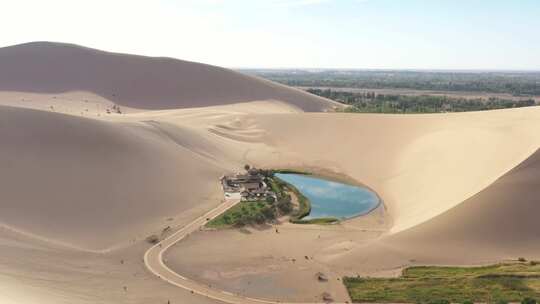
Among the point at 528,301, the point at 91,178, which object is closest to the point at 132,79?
the point at 91,178

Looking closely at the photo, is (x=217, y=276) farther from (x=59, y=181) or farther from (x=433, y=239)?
(x=59, y=181)

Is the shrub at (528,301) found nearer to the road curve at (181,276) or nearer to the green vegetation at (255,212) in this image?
the road curve at (181,276)

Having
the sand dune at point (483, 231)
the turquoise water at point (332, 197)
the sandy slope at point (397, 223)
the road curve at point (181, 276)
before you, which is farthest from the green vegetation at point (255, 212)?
the sand dune at point (483, 231)

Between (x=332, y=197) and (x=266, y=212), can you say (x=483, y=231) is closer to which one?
(x=332, y=197)

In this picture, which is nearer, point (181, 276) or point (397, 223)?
point (181, 276)

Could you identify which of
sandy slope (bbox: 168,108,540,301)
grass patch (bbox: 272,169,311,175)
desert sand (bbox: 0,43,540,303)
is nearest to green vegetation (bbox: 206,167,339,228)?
desert sand (bbox: 0,43,540,303)

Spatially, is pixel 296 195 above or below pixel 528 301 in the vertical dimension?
below

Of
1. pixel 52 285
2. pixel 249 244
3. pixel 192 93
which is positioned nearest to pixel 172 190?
pixel 249 244
